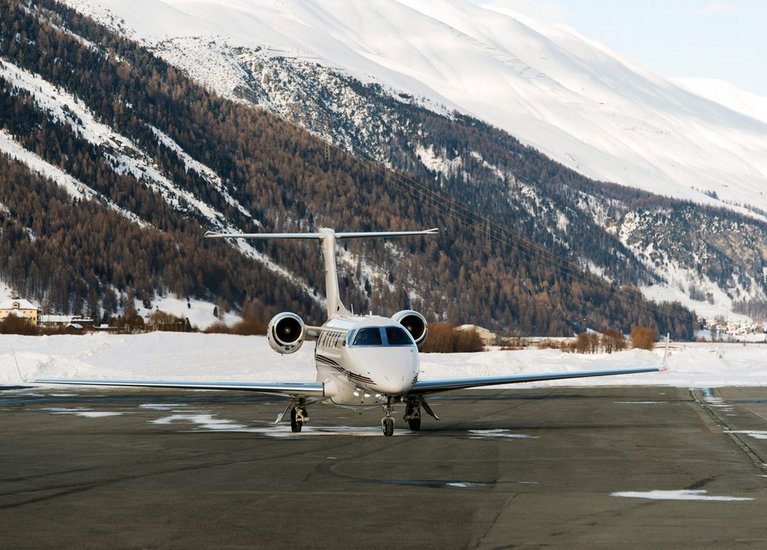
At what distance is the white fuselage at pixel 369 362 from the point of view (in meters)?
29.2

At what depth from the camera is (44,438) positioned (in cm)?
2947

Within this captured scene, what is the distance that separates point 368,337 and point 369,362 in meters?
1.04

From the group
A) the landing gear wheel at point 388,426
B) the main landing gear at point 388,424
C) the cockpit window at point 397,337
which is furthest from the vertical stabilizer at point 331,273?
the landing gear wheel at point 388,426

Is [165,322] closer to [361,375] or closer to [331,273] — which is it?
[331,273]

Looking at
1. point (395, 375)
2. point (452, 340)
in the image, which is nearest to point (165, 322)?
point (452, 340)

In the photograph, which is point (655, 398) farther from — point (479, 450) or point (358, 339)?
point (479, 450)

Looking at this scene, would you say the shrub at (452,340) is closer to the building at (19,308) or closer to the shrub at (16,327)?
the shrub at (16,327)

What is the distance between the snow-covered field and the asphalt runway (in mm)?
29368

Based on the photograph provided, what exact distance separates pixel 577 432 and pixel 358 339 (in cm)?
555

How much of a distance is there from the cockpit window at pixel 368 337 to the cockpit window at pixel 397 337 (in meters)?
0.23

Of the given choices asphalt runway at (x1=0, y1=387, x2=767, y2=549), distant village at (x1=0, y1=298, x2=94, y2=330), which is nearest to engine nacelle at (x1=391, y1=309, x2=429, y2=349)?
asphalt runway at (x1=0, y1=387, x2=767, y2=549)

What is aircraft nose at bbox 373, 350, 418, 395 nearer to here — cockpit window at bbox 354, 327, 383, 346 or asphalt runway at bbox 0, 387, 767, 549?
cockpit window at bbox 354, 327, 383, 346

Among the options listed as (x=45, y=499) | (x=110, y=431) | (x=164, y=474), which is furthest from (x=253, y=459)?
(x=110, y=431)

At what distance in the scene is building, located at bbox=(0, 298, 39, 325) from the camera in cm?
17800
